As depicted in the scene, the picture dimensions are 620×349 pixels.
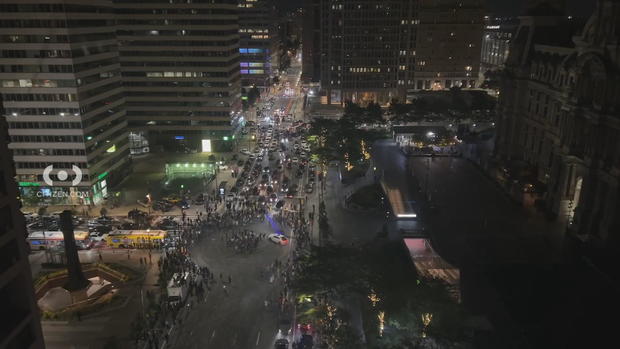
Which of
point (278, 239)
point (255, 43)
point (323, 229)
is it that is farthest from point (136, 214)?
point (255, 43)

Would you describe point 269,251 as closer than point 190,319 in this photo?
No

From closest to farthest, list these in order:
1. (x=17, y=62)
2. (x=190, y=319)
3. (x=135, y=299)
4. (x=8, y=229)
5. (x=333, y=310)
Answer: (x=8, y=229), (x=333, y=310), (x=190, y=319), (x=135, y=299), (x=17, y=62)

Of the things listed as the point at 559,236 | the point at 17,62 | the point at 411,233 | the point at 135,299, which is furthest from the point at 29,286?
the point at 559,236

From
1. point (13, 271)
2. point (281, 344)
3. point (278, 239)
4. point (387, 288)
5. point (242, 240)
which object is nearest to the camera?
point (13, 271)

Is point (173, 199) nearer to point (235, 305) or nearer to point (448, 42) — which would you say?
point (235, 305)

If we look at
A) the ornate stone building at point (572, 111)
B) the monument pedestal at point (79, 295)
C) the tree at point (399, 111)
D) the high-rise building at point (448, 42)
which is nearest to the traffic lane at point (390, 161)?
the tree at point (399, 111)

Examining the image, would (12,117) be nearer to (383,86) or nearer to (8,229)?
(8,229)
